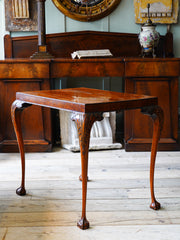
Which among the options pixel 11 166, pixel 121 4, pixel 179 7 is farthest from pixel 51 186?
pixel 179 7

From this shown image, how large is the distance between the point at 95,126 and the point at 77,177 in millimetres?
983

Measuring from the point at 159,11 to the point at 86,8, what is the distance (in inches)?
32.0

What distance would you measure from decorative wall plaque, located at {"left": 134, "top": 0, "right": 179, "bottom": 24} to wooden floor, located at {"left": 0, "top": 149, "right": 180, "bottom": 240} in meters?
1.59

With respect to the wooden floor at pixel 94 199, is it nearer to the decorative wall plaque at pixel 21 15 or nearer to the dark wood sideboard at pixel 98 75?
the dark wood sideboard at pixel 98 75

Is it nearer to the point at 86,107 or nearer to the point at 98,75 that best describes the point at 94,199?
the point at 86,107

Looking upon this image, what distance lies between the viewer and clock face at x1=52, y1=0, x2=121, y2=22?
3543mm

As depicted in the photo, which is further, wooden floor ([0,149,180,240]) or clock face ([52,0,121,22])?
clock face ([52,0,121,22])

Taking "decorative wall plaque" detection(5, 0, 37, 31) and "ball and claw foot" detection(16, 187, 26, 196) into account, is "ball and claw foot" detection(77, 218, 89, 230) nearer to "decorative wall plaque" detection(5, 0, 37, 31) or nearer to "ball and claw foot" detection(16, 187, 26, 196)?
"ball and claw foot" detection(16, 187, 26, 196)

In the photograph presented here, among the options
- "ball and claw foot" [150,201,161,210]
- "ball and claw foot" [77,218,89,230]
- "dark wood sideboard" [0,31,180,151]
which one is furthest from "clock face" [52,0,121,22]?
"ball and claw foot" [77,218,89,230]

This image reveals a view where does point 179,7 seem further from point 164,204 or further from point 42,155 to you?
point 164,204

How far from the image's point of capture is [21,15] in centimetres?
355

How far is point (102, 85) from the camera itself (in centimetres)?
378

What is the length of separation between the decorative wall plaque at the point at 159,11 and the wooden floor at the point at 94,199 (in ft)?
5.22

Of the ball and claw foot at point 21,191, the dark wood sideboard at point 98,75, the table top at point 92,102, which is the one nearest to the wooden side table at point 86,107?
the table top at point 92,102
